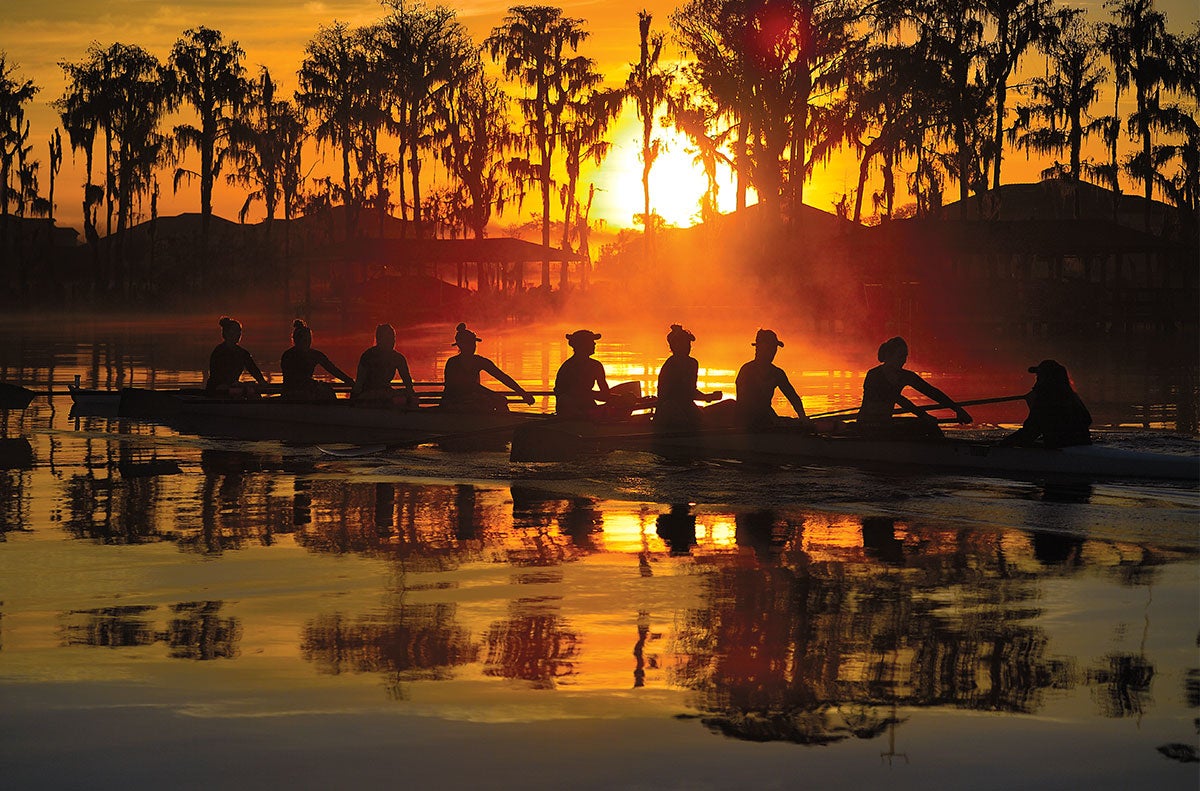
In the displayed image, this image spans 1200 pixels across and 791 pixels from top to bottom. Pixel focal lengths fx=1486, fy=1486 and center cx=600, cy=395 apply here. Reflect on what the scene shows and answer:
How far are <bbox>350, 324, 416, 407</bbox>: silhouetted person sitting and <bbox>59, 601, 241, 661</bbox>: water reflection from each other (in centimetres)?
911

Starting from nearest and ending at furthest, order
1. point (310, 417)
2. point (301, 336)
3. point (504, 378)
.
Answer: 1. point (504, 378)
2. point (301, 336)
3. point (310, 417)

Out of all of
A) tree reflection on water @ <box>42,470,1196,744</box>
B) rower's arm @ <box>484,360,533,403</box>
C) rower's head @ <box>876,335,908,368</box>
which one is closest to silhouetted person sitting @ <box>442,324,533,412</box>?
rower's arm @ <box>484,360,533,403</box>

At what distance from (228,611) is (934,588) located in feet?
12.5

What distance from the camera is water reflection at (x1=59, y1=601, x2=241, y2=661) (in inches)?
268

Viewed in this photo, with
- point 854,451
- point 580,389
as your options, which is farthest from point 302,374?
point 854,451

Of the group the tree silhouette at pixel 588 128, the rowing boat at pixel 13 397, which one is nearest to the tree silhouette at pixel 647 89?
the tree silhouette at pixel 588 128

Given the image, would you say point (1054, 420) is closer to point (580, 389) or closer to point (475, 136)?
point (580, 389)

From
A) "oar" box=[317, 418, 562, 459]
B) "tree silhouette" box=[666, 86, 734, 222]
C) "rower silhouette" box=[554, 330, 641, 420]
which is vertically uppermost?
"tree silhouette" box=[666, 86, 734, 222]

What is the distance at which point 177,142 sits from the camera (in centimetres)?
7200

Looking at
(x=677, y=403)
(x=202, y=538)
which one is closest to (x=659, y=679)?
(x=202, y=538)

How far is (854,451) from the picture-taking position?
13.8m

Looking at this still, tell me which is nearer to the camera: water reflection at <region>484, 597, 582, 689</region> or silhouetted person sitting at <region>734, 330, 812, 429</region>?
water reflection at <region>484, 597, 582, 689</region>

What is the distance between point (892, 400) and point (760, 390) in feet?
4.07

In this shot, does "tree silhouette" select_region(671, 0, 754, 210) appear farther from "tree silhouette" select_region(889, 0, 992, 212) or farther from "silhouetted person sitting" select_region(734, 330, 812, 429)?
"silhouetted person sitting" select_region(734, 330, 812, 429)
